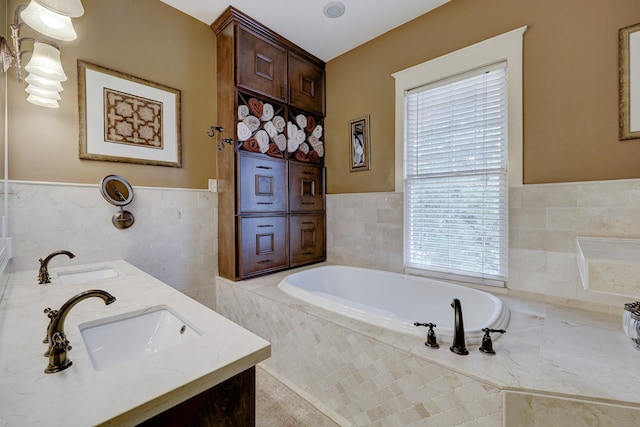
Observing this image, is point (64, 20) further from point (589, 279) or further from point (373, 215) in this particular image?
point (589, 279)

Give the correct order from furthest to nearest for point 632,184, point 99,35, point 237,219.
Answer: point 237,219 < point 99,35 < point 632,184

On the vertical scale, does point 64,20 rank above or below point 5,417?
above

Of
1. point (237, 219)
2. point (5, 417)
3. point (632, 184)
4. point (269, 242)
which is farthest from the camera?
point (269, 242)

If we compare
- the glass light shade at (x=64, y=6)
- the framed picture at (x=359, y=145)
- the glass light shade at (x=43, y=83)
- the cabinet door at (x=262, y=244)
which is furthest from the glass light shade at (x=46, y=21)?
the framed picture at (x=359, y=145)

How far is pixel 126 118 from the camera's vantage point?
2.01 metres

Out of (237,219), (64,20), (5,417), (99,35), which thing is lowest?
(5,417)

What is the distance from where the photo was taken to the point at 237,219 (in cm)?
236

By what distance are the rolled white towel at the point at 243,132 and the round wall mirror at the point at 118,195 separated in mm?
954

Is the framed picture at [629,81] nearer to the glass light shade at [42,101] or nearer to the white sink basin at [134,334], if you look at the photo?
the white sink basin at [134,334]

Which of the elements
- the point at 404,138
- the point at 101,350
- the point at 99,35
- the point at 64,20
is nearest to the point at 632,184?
the point at 404,138

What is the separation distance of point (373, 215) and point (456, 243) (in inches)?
32.0

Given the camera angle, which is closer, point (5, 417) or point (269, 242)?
point (5, 417)

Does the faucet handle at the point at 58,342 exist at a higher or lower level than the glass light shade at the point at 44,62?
lower

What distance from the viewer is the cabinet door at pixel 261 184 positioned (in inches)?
94.0
